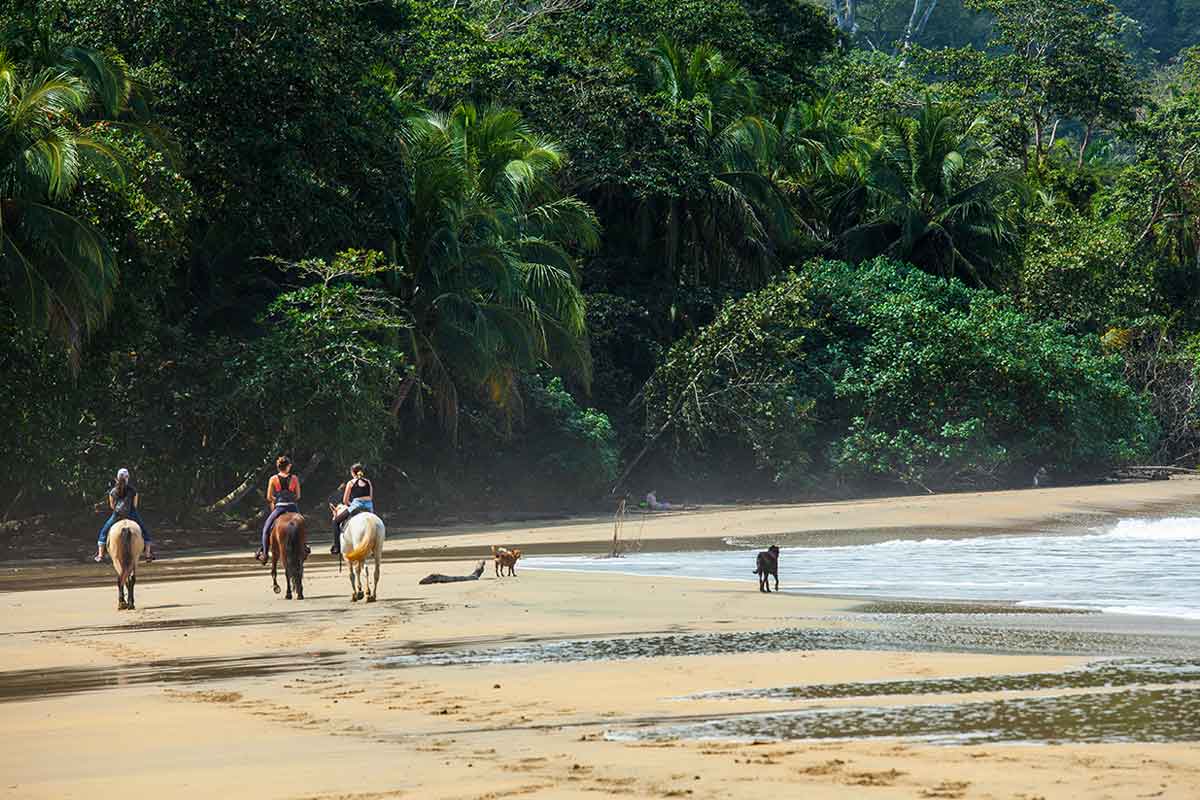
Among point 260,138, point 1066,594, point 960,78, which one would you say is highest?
point 960,78

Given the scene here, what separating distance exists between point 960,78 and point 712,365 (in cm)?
2180

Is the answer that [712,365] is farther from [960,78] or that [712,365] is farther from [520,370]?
[960,78]

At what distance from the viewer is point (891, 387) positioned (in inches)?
1282

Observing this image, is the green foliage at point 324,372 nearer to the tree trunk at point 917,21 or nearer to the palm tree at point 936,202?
the palm tree at point 936,202

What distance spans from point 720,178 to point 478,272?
31.8ft

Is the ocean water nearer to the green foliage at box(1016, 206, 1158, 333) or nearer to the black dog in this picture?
the black dog

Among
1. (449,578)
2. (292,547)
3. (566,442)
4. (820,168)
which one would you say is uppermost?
(820,168)

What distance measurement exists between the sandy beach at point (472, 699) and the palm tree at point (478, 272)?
11.8 m

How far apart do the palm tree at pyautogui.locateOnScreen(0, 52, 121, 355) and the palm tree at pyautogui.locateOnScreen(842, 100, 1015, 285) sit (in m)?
23.2

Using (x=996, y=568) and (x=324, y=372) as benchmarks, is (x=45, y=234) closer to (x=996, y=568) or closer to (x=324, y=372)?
(x=324, y=372)

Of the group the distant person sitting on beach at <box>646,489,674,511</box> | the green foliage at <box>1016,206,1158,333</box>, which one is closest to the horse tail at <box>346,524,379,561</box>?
the distant person sitting on beach at <box>646,489,674,511</box>

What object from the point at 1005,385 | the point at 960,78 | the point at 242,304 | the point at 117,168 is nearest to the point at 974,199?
the point at 1005,385

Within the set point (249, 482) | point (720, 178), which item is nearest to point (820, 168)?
point (720, 178)

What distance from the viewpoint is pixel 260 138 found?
23109 millimetres
